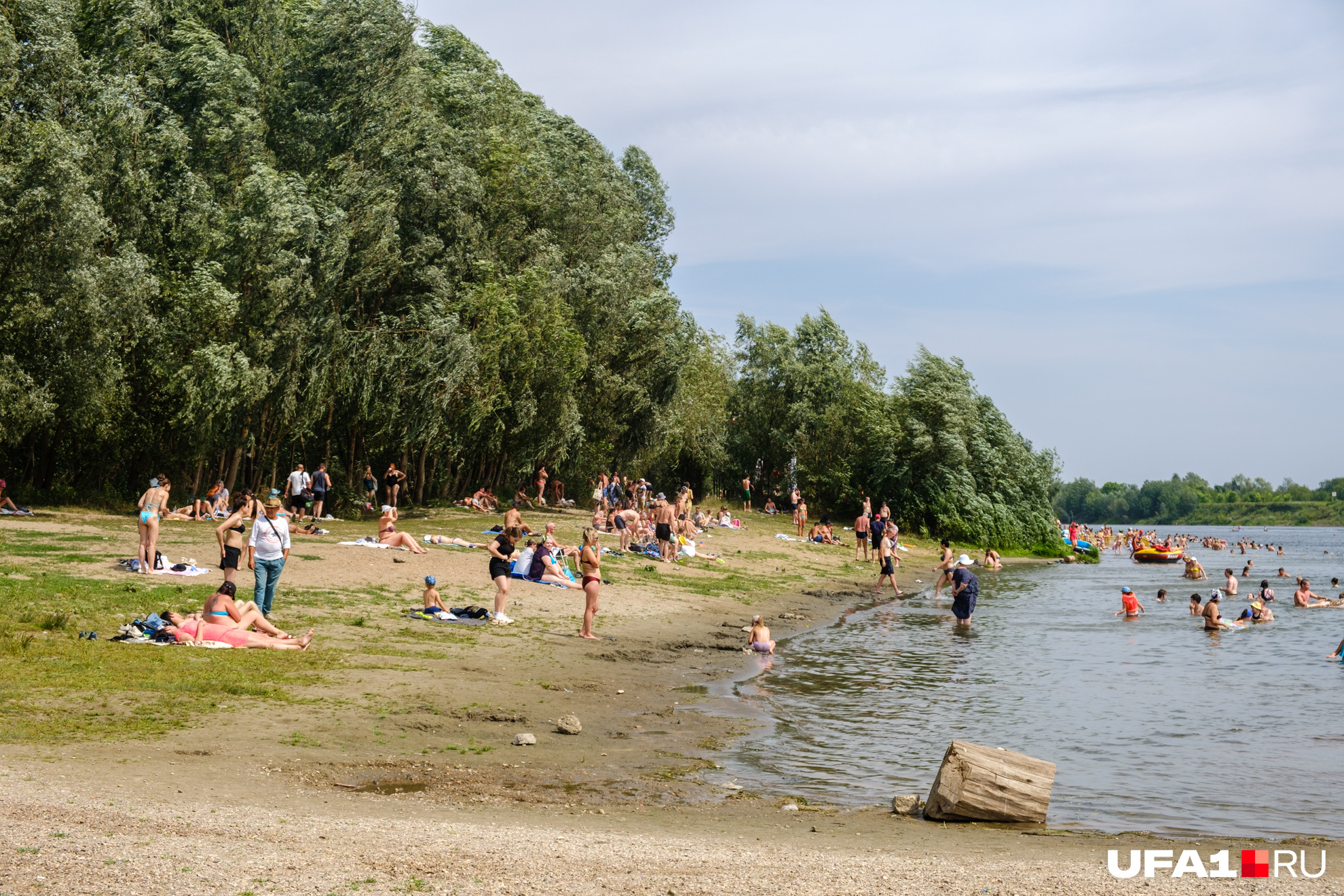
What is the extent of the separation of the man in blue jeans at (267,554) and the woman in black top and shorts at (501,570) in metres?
3.48

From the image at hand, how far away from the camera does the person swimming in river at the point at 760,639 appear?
62.6 ft

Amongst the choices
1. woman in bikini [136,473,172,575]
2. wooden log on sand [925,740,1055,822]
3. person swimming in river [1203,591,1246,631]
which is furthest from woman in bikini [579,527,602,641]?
person swimming in river [1203,591,1246,631]

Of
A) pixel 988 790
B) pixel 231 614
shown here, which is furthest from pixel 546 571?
pixel 988 790

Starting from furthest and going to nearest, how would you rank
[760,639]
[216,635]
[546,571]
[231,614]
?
[546,571] < [760,639] < [231,614] < [216,635]

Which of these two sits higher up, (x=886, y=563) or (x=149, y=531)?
(x=149, y=531)

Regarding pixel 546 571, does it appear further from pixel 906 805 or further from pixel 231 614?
pixel 906 805

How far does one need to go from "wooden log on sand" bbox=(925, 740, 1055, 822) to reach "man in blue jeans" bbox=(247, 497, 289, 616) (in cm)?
1024

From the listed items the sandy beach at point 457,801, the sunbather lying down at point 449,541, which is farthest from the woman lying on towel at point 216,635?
the sunbather lying down at point 449,541

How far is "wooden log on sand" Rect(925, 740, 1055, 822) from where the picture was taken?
9.23 m

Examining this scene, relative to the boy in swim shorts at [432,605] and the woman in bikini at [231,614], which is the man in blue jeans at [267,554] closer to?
the woman in bikini at [231,614]

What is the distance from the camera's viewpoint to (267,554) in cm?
1538

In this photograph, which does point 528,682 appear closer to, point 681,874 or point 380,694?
point 380,694

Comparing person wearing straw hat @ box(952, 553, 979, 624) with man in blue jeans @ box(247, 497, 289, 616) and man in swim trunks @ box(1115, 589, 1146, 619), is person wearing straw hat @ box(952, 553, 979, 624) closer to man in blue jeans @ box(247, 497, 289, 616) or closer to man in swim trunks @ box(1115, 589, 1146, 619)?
man in swim trunks @ box(1115, 589, 1146, 619)

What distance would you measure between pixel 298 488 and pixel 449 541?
4.91 m
